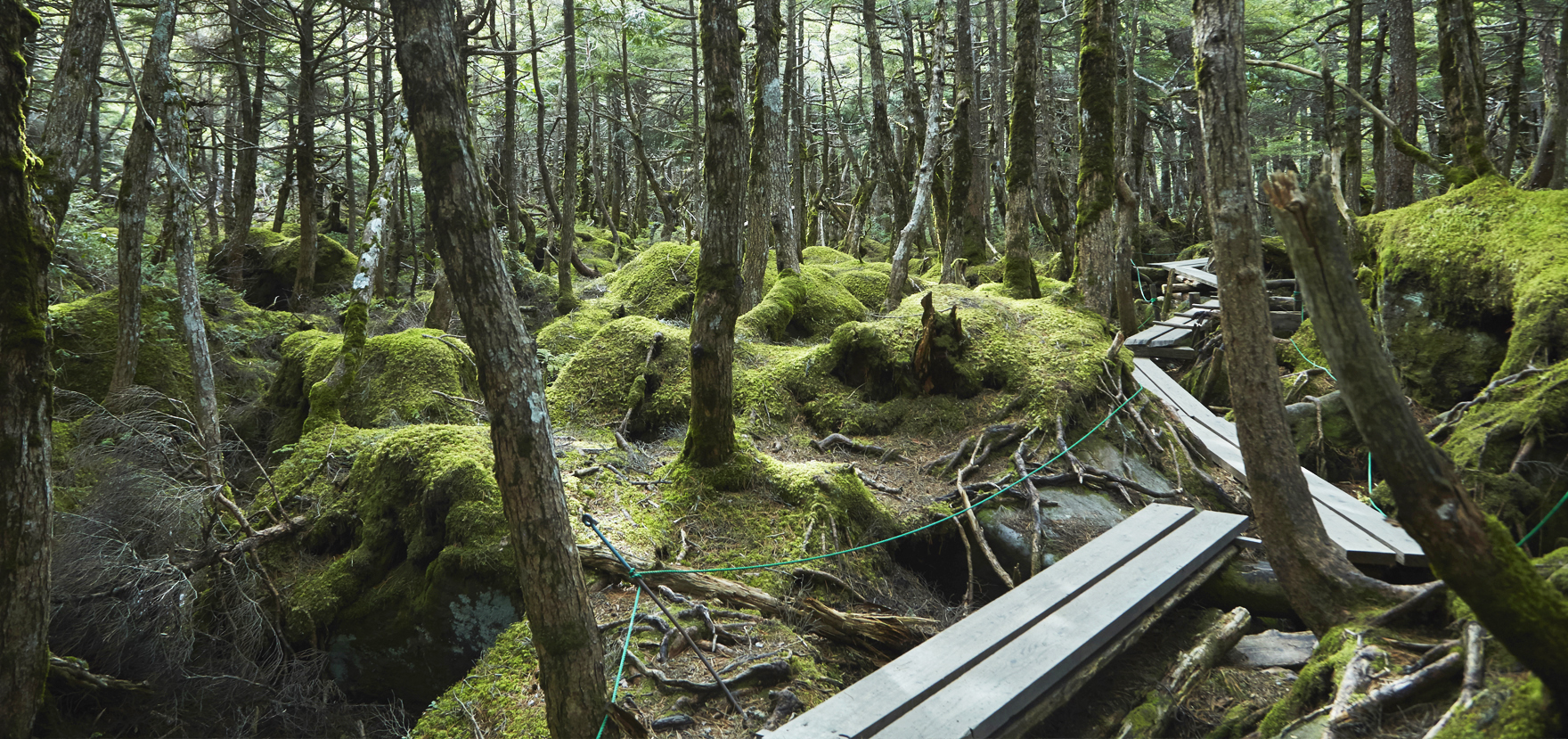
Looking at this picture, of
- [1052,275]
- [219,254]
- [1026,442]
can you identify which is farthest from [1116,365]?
[219,254]

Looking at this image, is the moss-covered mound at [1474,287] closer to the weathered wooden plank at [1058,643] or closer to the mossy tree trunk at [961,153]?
the weathered wooden plank at [1058,643]

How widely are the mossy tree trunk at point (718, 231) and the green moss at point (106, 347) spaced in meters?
6.48

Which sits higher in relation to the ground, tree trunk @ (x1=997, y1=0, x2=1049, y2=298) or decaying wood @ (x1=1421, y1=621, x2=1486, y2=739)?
tree trunk @ (x1=997, y1=0, x2=1049, y2=298)

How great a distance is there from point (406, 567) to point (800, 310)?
238 inches

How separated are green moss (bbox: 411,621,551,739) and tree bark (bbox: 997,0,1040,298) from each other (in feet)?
24.3

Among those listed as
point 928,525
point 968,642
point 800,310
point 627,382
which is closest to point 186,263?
point 627,382

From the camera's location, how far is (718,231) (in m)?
5.51

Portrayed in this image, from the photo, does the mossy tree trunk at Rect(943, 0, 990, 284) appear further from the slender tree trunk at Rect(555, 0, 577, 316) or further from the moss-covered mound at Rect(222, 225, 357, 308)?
Result: the moss-covered mound at Rect(222, 225, 357, 308)

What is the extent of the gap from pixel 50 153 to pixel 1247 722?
8.80 metres

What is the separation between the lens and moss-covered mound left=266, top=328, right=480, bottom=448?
737cm

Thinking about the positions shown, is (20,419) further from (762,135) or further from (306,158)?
(306,158)

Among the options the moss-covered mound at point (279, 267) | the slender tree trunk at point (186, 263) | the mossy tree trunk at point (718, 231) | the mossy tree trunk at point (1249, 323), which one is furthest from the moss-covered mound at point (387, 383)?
the moss-covered mound at point (279, 267)

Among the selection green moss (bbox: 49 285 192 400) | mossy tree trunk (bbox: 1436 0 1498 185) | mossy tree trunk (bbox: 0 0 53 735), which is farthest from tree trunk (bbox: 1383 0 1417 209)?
green moss (bbox: 49 285 192 400)

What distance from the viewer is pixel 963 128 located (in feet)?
35.0
